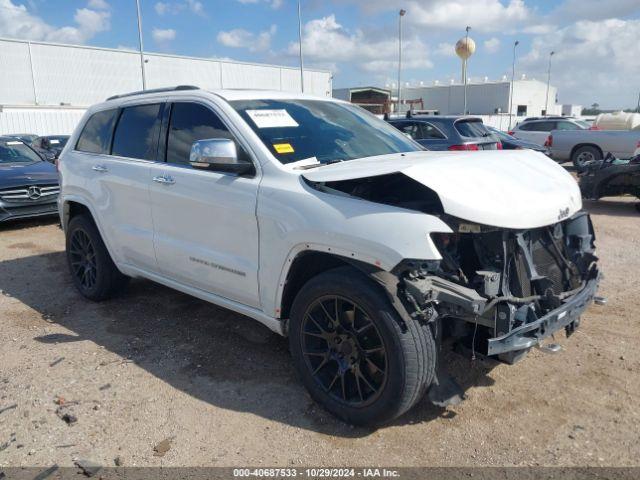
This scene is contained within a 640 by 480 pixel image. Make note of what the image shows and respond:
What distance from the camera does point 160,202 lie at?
13.8 feet

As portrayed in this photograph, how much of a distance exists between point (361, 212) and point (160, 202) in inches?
76.0

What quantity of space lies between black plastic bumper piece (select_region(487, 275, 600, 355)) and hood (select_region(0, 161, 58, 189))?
29.4ft

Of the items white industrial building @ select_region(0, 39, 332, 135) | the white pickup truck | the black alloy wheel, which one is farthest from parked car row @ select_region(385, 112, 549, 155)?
white industrial building @ select_region(0, 39, 332, 135)

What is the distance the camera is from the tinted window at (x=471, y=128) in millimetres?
11352

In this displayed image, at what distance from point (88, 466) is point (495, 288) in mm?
2419

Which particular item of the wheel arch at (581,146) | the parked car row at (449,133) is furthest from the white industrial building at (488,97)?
the parked car row at (449,133)

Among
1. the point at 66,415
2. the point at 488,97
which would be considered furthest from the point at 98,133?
the point at 488,97

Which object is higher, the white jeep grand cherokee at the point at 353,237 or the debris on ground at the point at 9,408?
the white jeep grand cherokee at the point at 353,237

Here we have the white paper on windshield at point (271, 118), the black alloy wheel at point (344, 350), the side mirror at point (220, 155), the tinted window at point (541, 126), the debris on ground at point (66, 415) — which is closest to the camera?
the black alloy wheel at point (344, 350)

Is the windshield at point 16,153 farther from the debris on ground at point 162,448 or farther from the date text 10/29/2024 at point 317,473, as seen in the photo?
the date text 10/29/2024 at point 317,473

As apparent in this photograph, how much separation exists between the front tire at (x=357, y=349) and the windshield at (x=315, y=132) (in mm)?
976

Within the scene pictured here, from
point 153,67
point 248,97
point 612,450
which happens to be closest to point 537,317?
point 612,450

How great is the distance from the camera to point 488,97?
218 ft

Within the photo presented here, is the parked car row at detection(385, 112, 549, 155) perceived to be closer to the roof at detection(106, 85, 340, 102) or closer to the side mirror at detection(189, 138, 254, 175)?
the roof at detection(106, 85, 340, 102)
